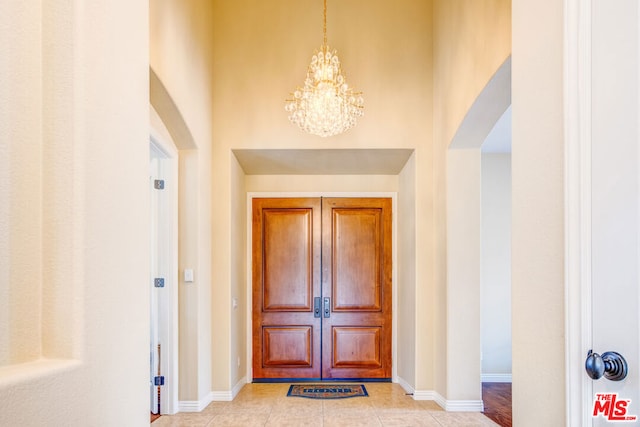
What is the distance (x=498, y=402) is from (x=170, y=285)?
3.50m

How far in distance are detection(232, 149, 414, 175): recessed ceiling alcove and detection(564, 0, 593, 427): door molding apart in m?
4.26

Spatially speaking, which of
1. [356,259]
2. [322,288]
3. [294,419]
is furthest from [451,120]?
[294,419]

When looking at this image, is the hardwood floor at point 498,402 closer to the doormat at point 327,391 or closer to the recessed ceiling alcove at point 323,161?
the doormat at point 327,391

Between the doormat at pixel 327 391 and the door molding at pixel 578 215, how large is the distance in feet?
14.8

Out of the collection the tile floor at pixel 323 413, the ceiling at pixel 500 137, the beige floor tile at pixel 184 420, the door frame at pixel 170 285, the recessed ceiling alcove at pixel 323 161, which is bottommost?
the tile floor at pixel 323 413

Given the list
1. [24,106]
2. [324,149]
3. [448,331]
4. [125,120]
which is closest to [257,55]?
[324,149]

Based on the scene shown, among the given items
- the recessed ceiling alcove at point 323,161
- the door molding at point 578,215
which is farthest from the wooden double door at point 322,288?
the door molding at point 578,215

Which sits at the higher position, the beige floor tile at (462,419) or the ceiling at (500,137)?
the ceiling at (500,137)

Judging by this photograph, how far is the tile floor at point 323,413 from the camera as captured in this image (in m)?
4.79

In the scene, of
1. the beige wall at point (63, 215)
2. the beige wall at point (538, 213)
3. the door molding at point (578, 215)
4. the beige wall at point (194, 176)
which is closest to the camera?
the beige wall at point (63, 215)

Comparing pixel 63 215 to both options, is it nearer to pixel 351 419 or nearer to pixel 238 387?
pixel 351 419

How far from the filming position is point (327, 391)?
6051 mm

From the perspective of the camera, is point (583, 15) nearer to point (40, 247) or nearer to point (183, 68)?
point (40, 247)

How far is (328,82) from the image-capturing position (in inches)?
193
